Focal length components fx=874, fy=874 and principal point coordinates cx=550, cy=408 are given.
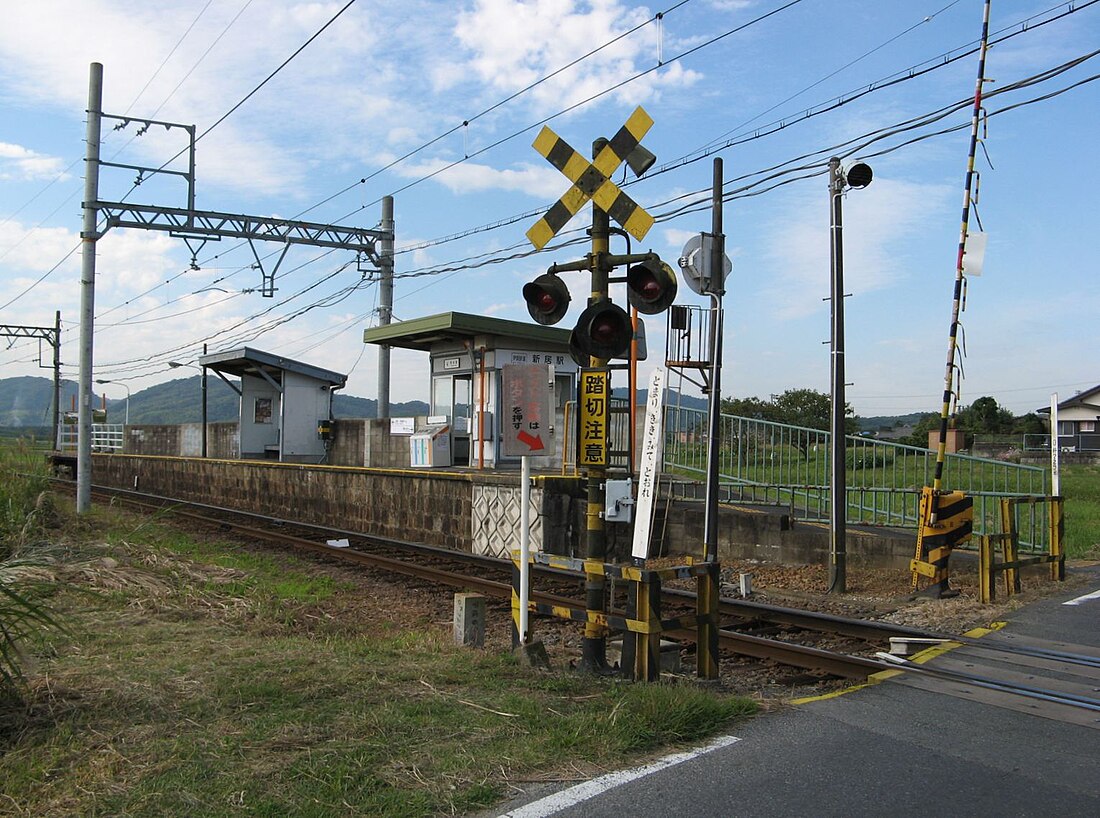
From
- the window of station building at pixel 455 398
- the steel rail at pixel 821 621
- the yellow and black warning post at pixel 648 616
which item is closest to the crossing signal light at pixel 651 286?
the yellow and black warning post at pixel 648 616

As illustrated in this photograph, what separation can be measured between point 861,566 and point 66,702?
8.69 meters

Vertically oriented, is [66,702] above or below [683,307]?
below

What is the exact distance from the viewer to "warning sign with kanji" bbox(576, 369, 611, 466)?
6066mm

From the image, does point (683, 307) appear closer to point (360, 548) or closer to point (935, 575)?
point (935, 575)

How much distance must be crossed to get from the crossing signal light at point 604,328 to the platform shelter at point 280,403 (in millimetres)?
19246

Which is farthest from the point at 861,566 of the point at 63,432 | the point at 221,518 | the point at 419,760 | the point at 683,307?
the point at 63,432

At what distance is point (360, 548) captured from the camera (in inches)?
577

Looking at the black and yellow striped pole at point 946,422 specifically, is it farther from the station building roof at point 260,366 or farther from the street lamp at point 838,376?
the station building roof at point 260,366

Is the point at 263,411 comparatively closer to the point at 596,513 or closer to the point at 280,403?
the point at 280,403

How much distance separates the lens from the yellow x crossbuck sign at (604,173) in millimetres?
6035

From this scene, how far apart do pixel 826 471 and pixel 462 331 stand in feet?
27.7

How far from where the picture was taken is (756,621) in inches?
328

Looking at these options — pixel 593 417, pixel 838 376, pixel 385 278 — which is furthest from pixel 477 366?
pixel 593 417

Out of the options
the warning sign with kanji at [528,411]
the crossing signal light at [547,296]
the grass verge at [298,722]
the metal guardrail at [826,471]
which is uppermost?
the crossing signal light at [547,296]
